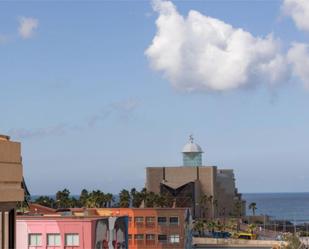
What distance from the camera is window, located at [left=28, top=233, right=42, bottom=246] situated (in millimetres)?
67875

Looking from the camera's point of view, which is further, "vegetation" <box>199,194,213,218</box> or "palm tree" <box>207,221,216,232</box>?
"vegetation" <box>199,194,213,218</box>

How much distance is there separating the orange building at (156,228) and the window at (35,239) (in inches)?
1559

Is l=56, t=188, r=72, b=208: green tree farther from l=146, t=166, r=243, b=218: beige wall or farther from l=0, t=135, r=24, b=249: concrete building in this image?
l=0, t=135, r=24, b=249: concrete building

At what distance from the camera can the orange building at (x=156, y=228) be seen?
108 metres

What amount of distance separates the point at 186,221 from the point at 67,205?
141 feet

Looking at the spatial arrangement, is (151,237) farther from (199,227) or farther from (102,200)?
(199,227)

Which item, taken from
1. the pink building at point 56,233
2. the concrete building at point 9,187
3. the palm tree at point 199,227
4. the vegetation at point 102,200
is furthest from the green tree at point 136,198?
the concrete building at point 9,187

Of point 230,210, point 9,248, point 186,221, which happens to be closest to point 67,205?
point 186,221

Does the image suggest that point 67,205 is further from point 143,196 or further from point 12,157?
point 12,157

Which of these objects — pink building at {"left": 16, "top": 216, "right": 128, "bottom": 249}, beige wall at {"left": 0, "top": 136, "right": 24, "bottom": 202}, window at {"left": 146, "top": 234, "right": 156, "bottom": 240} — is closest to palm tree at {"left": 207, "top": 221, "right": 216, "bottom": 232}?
window at {"left": 146, "top": 234, "right": 156, "bottom": 240}

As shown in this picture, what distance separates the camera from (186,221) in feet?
367

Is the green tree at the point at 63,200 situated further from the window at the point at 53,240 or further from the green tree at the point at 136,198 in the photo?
the window at the point at 53,240

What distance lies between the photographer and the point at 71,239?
67750 millimetres

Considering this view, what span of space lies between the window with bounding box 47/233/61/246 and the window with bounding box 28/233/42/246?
80 cm
